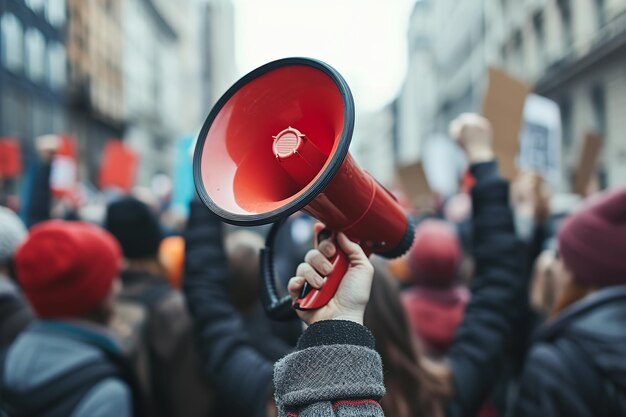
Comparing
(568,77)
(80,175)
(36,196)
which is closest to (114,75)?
(80,175)

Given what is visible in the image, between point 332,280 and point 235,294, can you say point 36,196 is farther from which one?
point 332,280

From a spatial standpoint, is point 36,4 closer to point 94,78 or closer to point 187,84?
point 94,78

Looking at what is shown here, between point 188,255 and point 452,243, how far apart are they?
4.31ft

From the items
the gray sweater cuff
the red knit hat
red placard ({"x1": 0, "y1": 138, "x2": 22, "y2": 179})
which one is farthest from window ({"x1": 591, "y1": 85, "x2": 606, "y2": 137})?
the gray sweater cuff

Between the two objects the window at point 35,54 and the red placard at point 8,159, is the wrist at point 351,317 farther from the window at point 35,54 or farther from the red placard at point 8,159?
the window at point 35,54

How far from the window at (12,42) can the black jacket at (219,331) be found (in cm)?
1766

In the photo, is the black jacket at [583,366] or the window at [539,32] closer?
the black jacket at [583,366]

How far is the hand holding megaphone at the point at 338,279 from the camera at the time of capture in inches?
43.2

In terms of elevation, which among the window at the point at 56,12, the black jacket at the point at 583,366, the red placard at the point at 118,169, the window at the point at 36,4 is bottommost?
the black jacket at the point at 583,366

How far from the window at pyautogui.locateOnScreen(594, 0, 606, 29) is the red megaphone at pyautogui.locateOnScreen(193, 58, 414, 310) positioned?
48.9ft

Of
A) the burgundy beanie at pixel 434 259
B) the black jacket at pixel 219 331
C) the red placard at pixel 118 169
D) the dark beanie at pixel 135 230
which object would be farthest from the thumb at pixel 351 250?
the red placard at pixel 118 169

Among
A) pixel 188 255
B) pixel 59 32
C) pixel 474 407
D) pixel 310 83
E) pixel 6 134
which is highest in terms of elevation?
pixel 59 32

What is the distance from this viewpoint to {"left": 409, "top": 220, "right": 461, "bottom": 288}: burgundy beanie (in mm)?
2701

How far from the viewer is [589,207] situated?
201cm
